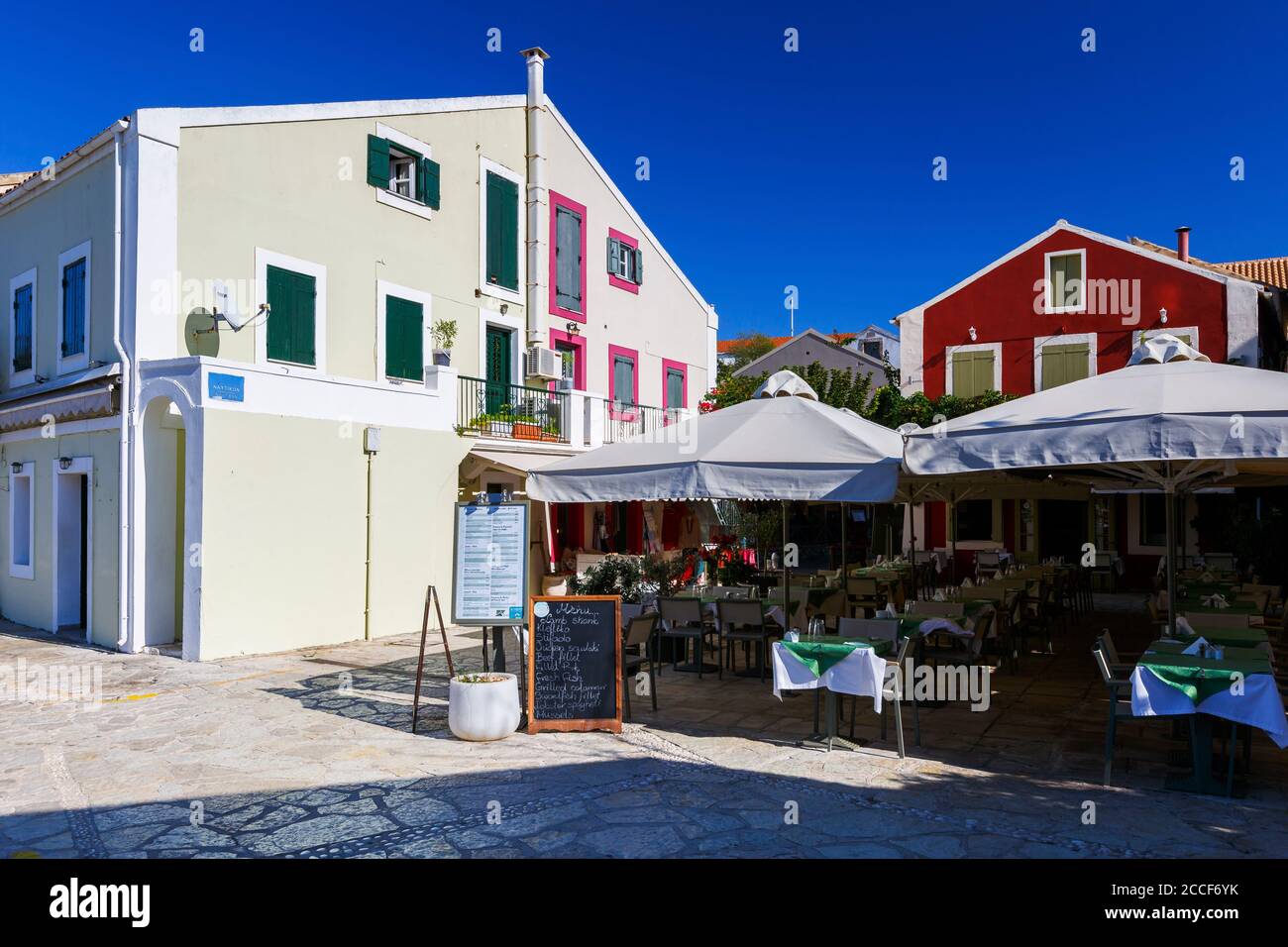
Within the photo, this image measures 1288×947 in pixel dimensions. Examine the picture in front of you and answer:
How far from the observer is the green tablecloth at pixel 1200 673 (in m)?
5.52

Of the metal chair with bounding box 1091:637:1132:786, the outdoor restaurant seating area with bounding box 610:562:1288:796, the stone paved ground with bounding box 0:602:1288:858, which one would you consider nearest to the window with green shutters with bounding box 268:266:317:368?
the stone paved ground with bounding box 0:602:1288:858

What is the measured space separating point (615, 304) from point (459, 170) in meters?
5.55

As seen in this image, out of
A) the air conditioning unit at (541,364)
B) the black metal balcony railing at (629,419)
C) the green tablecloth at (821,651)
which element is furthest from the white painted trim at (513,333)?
the green tablecloth at (821,651)

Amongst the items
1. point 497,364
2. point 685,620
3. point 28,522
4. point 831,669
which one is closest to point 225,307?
point 28,522

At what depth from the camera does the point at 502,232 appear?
17594 mm

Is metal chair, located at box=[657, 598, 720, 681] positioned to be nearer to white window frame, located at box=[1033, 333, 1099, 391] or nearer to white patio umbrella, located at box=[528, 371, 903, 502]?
white patio umbrella, located at box=[528, 371, 903, 502]

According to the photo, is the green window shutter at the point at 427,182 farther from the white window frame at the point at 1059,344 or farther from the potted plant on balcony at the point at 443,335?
the white window frame at the point at 1059,344

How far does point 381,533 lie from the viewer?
524 inches

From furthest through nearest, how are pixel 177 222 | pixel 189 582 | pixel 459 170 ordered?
pixel 459 170 < pixel 177 222 < pixel 189 582

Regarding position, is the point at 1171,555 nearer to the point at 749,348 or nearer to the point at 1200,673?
the point at 1200,673

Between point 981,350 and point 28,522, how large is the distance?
2031cm

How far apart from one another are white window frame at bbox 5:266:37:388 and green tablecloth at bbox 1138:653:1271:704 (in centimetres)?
1597
